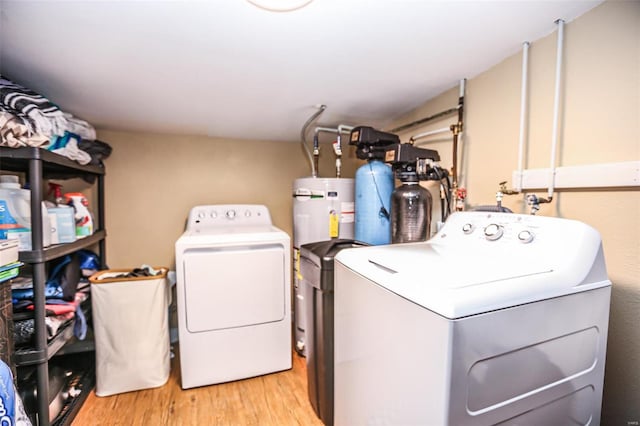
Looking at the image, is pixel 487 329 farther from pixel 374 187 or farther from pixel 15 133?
pixel 15 133

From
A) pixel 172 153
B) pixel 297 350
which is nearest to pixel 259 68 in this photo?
pixel 172 153

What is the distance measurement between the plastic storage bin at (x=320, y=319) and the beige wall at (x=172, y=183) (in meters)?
1.47

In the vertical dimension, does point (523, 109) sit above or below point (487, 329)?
above

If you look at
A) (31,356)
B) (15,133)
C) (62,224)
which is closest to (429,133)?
(15,133)

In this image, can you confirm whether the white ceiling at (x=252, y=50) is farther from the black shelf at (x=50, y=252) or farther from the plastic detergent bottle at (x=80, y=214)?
the black shelf at (x=50, y=252)

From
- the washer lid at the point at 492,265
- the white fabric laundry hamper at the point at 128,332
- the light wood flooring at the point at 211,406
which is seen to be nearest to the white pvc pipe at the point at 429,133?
the washer lid at the point at 492,265

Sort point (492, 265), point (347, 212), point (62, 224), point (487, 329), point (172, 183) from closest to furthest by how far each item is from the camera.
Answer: point (487, 329)
point (492, 265)
point (62, 224)
point (347, 212)
point (172, 183)

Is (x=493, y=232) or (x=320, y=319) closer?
(x=493, y=232)

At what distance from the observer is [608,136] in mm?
988

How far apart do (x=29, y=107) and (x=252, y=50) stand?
1.08 metres

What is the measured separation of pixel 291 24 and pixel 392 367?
1212mm

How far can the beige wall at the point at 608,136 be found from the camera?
0.94 meters

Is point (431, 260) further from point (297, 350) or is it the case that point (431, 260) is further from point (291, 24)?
point (297, 350)

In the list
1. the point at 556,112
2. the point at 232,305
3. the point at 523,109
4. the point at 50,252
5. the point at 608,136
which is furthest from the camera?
the point at 232,305
